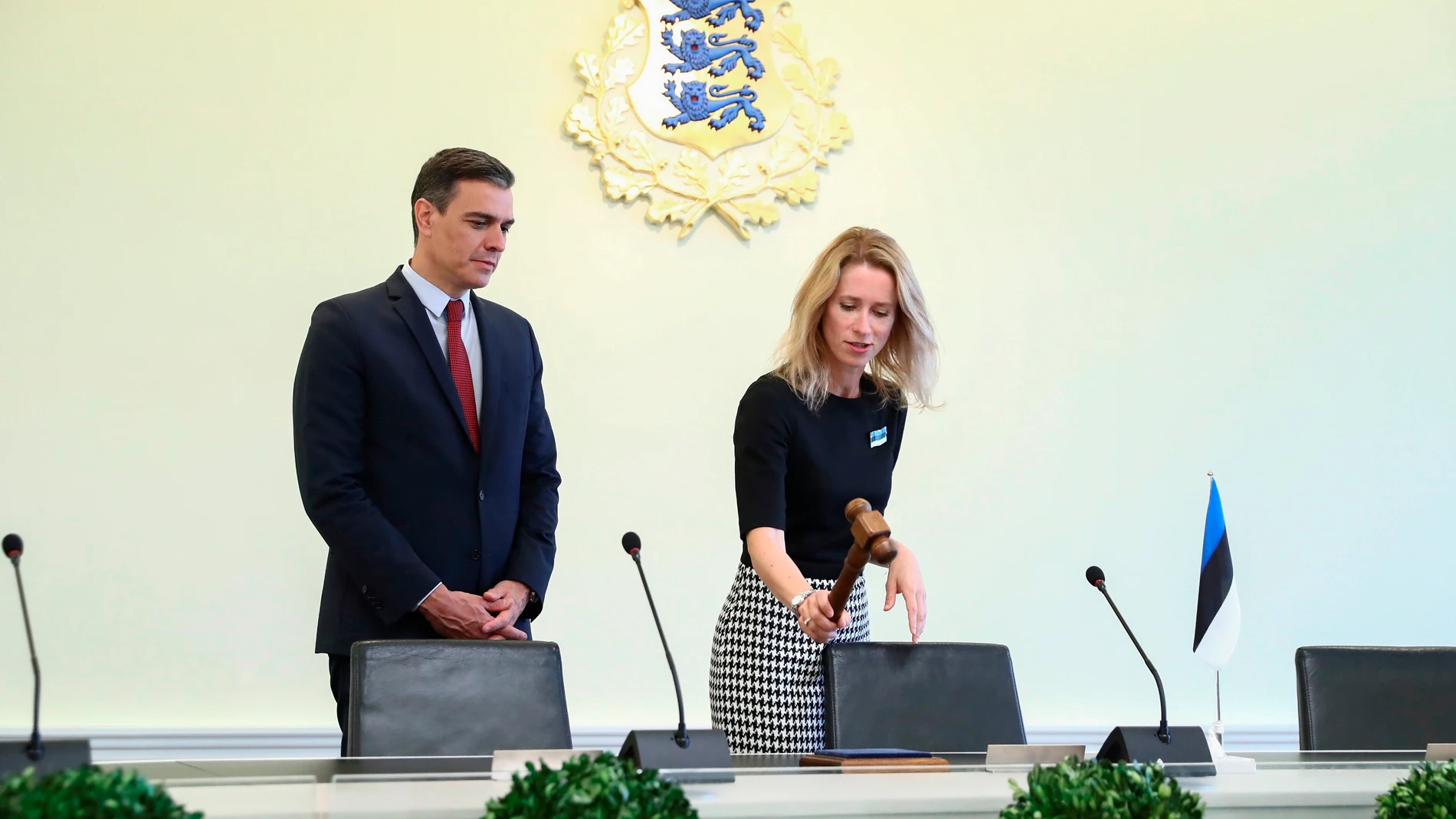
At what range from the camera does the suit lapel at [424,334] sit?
8.14ft

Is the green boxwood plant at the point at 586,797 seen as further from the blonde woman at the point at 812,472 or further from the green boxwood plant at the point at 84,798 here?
the blonde woman at the point at 812,472

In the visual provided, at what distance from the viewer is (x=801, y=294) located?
249cm

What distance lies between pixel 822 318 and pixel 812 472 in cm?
32

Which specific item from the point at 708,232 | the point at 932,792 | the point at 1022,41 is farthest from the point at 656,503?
the point at 932,792

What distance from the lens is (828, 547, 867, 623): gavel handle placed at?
1.83m

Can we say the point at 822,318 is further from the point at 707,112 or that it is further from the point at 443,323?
the point at 707,112

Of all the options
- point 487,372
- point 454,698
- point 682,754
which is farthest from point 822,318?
point 682,754

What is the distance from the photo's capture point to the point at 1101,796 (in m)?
1.16

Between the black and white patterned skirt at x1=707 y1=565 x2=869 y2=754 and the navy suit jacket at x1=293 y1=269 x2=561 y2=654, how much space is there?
0.44 m

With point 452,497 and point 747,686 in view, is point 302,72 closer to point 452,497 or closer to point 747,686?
point 452,497

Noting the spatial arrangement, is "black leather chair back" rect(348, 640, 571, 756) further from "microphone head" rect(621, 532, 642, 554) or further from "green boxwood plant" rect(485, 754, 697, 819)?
"green boxwood plant" rect(485, 754, 697, 819)

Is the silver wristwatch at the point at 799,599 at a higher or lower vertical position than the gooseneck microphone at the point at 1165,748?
higher

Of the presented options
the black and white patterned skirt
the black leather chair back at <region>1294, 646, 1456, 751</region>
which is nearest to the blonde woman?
the black and white patterned skirt

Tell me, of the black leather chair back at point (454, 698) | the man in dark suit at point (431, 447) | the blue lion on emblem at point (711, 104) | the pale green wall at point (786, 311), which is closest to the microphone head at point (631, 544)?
the black leather chair back at point (454, 698)
